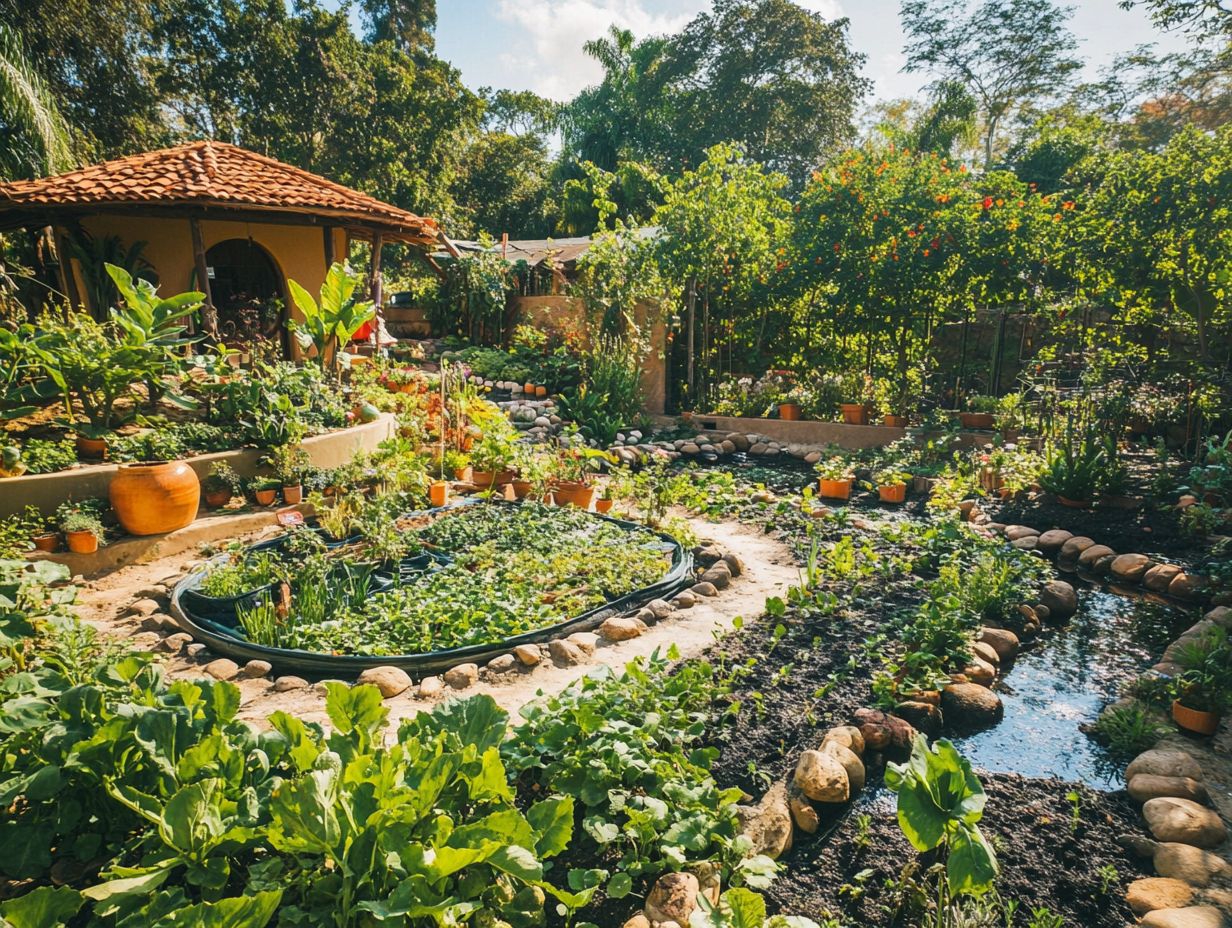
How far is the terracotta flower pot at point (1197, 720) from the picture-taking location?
3244 mm

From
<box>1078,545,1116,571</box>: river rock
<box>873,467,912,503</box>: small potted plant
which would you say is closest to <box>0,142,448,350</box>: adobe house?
<box>873,467,912,503</box>: small potted plant

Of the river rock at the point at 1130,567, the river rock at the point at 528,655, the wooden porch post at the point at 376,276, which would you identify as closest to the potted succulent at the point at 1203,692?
the river rock at the point at 1130,567

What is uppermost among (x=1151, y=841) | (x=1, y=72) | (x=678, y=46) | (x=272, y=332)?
(x=678, y=46)

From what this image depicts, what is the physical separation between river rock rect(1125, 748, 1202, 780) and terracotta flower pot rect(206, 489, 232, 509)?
697 centimetres

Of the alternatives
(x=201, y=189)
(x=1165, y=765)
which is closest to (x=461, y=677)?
(x=1165, y=765)

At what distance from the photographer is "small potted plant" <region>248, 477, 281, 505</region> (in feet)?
21.3

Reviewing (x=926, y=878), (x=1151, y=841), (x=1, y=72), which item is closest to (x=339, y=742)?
(x=926, y=878)

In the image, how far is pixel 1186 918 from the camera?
2.12m

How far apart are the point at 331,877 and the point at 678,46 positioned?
3168cm

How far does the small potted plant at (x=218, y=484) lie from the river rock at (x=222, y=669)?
2894 millimetres

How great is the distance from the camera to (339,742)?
219cm

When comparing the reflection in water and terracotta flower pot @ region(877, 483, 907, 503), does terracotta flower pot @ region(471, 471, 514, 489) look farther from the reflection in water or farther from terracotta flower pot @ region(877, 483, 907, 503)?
the reflection in water

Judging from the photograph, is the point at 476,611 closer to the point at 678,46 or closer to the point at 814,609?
the point at 814,609

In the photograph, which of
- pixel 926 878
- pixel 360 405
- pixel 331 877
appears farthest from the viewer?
pixel 360 405
